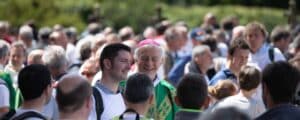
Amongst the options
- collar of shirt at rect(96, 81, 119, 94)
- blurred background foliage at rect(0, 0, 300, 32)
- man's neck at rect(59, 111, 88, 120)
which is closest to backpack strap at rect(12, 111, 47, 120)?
man's neck at rect(59, 111, 88, 120)

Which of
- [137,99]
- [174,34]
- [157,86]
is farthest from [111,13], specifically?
[137,99]

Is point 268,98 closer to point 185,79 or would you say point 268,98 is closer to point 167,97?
point 185,79

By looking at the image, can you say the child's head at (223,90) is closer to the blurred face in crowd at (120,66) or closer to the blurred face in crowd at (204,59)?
the blurred face in crowd at (120,66)

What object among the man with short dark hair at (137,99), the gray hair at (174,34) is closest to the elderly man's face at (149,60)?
the man with short dark hair at (137,99)

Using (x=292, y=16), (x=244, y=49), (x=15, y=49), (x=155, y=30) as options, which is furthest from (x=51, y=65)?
(x=292, y=16)

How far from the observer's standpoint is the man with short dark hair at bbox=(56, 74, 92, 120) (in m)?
6.98

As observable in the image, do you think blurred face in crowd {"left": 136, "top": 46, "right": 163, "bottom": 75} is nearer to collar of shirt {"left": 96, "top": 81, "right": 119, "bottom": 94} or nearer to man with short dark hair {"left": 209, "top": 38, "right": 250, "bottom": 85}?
collar of shirt {"left": 96, "top": 81, "right": 119, "bottom": 94}

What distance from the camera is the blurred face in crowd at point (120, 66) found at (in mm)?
8797

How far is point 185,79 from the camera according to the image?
7848 mm

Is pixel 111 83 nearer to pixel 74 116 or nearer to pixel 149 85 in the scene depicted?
pixel 149 85

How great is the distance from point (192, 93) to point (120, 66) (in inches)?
53.0

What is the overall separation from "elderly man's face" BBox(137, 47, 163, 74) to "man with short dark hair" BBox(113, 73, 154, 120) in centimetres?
192

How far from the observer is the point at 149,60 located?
9.55 metres

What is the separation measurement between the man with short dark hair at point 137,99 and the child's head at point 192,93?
28cm
